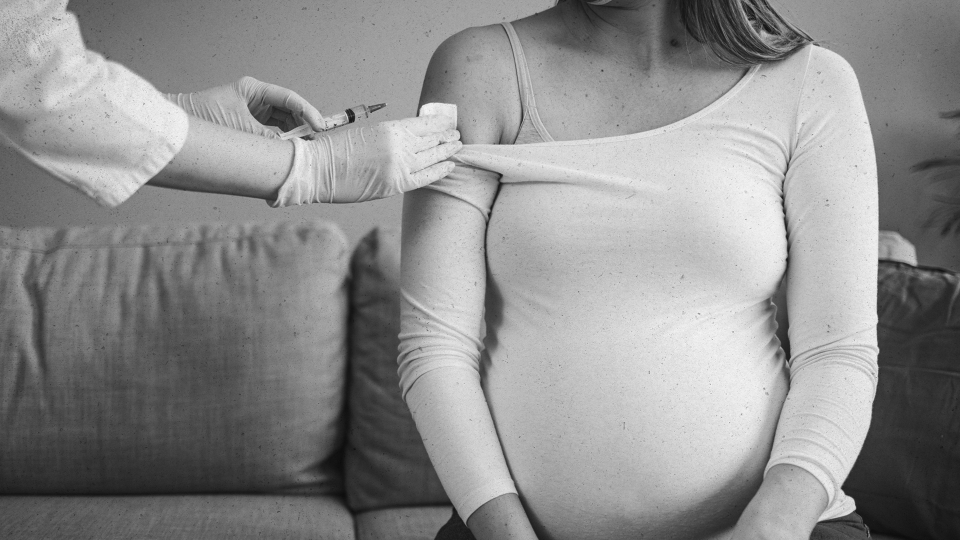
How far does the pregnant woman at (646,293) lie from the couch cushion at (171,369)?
65 centimetres

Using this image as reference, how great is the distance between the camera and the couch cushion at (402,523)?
1.53m

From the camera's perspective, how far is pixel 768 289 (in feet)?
3.29

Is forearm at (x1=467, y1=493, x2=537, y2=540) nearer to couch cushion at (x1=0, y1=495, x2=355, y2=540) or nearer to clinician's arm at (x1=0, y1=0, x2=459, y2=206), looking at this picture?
clinician's arm at (x1=0, y1=0, x2=459, y2=206)

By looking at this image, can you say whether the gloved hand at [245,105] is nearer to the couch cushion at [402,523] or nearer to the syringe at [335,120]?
the syringe at [335,120]

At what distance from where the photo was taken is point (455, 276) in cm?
103

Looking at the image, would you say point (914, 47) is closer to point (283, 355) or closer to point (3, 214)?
point (283, 355)

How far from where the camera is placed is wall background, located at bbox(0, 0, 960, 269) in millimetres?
2354

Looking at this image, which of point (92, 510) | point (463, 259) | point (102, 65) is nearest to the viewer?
point (102, 65)

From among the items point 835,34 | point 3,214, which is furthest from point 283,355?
point 835,34

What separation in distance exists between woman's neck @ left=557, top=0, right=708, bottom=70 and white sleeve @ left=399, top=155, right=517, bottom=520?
242 millimetres

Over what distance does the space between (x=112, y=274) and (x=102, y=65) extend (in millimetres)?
983

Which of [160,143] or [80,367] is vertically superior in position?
[160,143]

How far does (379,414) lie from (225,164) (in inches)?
36.3

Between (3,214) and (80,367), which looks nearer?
(80,367)
